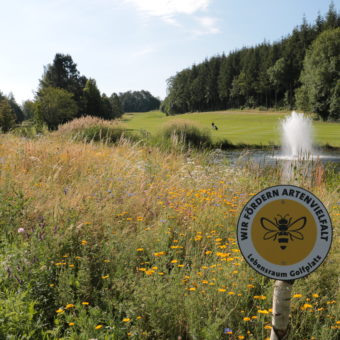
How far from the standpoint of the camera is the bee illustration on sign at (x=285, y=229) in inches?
56.3

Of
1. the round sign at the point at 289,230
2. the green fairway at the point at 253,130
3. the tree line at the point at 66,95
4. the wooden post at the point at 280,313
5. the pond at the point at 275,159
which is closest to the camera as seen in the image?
the round sign at the point at 289,230

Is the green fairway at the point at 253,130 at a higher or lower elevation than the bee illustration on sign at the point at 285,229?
higher

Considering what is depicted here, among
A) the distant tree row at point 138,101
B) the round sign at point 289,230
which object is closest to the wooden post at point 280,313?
the round sign at point 289,230

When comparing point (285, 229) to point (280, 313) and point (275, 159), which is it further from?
point (275, 159)

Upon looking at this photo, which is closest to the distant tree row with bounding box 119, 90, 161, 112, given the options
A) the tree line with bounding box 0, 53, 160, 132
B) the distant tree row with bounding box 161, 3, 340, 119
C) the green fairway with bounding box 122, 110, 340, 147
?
the distant tree row with bounding box 161, 3, 340, 119

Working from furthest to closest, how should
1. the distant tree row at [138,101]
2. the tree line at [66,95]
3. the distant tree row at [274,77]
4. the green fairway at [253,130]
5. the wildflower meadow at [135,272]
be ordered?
the distant tree row at [138,101] → the distant tree row at [274,77] → the tree line at [66,95] → the green fairway at [253,130] → the wildflower meadow at [135,272]

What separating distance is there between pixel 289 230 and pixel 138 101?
137 metres

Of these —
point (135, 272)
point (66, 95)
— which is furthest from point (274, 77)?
point (135, 272)

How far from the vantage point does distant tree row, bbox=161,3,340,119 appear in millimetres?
47938

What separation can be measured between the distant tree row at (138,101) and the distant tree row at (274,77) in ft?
93.0

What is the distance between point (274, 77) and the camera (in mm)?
66500

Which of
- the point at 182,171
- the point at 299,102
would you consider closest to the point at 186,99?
the point at 299,102

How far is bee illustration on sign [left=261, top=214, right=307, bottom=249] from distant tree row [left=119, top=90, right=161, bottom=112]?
13324 centimetres

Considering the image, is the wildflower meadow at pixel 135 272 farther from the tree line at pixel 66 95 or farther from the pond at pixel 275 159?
the tree line at pixel 66 95
